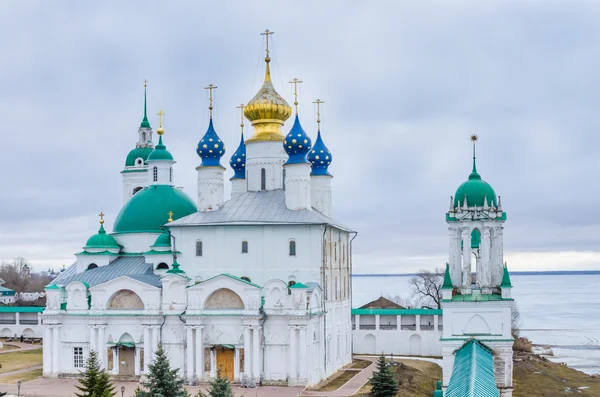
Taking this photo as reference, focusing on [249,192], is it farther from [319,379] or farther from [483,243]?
[483,243]

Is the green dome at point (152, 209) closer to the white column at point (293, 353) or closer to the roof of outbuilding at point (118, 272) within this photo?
the roof of outbuilding at point (118, 272)

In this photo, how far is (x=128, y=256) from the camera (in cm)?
3891

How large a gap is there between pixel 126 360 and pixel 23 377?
4.35 metres

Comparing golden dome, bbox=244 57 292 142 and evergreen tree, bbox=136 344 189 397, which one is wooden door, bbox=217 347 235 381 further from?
golden dome, bbox=244 57 292 142

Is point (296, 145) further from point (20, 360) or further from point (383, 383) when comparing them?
point (20, 360)

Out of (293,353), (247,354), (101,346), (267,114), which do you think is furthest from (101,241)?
(293,353)

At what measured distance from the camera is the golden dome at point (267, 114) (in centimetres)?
3872

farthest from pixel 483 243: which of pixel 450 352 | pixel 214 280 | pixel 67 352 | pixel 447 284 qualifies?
pixel 67 352

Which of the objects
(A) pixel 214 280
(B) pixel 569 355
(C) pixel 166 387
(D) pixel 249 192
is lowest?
(B) pixel 569 355

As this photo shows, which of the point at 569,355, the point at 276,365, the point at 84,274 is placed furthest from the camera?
the point at 569,355

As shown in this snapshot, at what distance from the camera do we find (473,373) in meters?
17.3

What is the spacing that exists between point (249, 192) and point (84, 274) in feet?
27.2

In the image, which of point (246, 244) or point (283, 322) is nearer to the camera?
point (283, 322)

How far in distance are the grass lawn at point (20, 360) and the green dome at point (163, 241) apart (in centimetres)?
820
